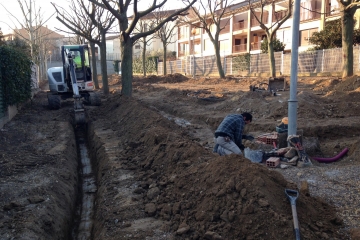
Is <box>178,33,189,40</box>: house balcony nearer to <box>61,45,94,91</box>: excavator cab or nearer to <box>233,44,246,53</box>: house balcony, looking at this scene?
<box>233,44,246,53</box>: house balcony

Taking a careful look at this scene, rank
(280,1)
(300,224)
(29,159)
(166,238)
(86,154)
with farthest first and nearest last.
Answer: (280,1)
(86,154)
(29,159)
(166,238)
(300,224)

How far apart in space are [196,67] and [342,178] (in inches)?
1294

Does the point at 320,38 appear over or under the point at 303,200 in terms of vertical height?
over

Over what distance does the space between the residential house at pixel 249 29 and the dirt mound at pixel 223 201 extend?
22.9 meters

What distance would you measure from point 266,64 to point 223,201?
88.5 feet

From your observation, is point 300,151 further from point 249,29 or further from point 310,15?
point 249,29

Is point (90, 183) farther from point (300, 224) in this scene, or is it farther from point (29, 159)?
point (300, 224)

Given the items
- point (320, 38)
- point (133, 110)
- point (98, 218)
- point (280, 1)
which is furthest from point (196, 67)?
point (98, 218)

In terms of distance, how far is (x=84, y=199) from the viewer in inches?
285

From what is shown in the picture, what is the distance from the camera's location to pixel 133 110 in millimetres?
12281

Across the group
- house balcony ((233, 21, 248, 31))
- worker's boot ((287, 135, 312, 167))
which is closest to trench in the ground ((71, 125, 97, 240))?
worker's boot ((287, 135, 312, 167))

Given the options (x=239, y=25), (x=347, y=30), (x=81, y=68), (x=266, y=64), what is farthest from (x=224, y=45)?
(x=81, y=68)

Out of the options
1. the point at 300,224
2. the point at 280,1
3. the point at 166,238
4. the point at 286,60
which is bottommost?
the point at 166,238

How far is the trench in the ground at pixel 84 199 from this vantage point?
5.88 metres
